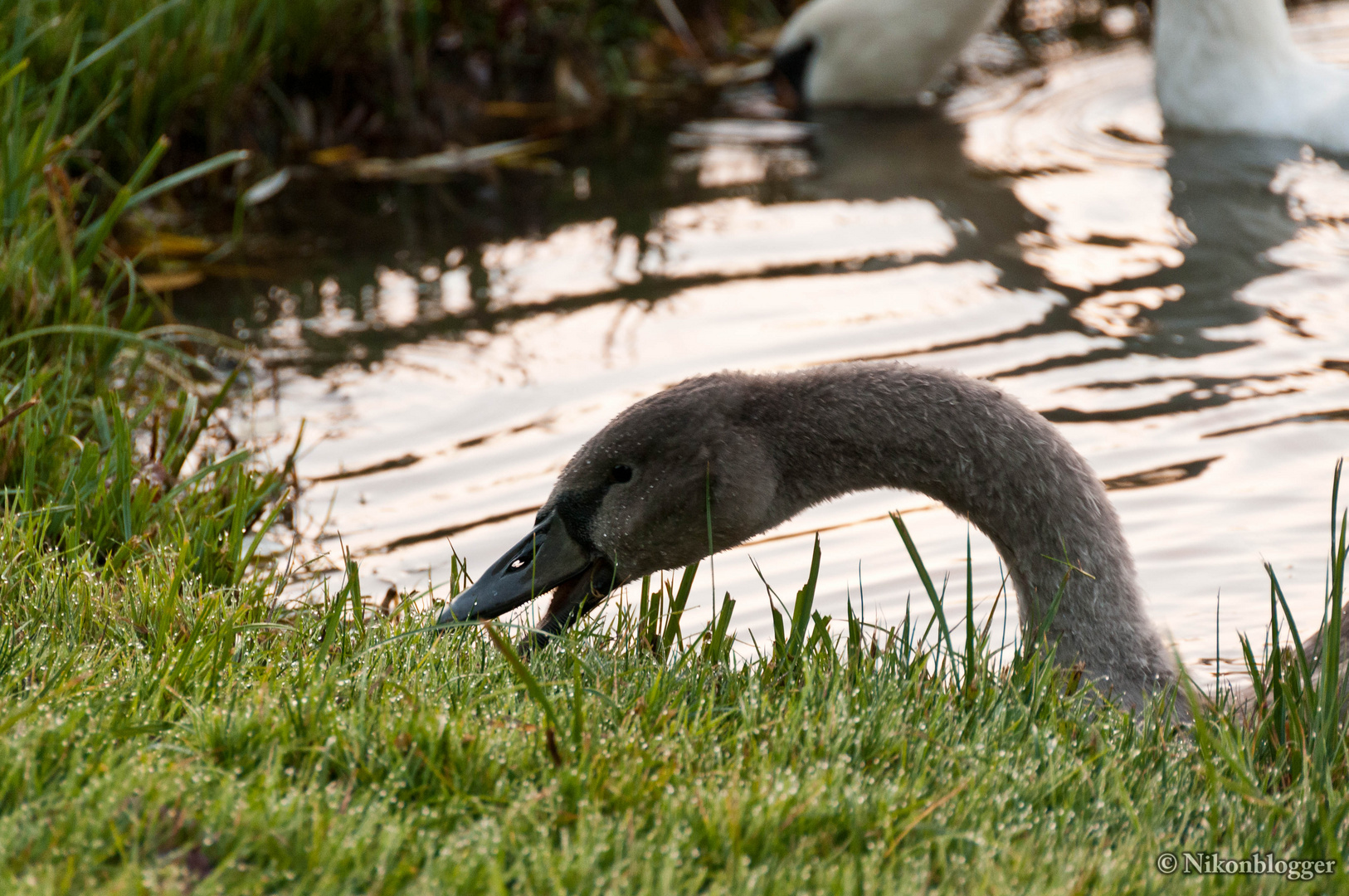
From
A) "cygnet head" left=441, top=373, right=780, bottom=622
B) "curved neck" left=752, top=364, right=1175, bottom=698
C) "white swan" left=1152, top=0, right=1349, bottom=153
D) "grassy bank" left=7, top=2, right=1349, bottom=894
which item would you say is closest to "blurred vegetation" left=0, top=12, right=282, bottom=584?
"grassy bank" left=7, top=2, right=1349, bottom=894

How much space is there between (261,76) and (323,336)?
2015 mm

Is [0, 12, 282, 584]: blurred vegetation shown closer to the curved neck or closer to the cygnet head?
the cygnet head

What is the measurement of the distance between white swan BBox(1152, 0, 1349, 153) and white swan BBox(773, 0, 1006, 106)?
140 cm

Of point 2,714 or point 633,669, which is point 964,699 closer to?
point 633,669

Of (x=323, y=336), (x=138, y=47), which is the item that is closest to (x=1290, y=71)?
(x=323, y=336)

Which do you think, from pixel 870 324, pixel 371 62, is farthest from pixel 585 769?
pixel 371 62

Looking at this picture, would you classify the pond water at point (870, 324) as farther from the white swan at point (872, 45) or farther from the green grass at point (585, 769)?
the green grass at point (585, 769)

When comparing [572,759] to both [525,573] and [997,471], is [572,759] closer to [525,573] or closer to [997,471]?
[525,573]

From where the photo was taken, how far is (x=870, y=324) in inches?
238

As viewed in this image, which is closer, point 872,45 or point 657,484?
point 657,484

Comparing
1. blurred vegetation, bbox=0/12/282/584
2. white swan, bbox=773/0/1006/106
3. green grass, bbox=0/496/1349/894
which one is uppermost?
white swan, bbox=773/0/1006/106

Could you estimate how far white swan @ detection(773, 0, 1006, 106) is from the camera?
8.98m

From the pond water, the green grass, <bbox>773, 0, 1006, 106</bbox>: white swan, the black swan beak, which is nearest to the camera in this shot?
the green grass

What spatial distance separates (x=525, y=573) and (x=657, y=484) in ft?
1.19
